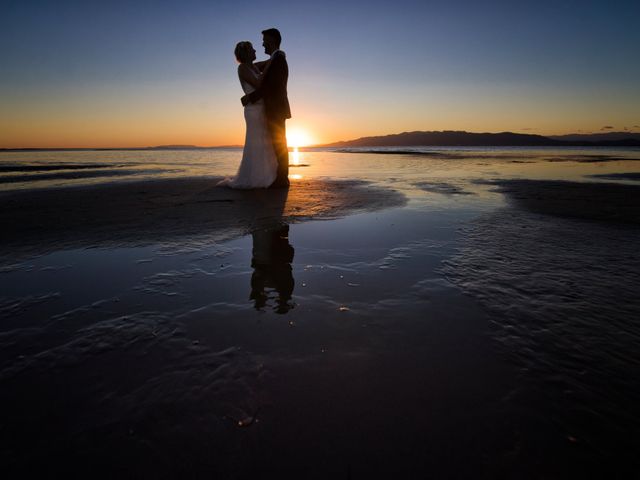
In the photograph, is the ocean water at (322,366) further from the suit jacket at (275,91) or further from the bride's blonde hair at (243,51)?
the bride's blonde hair at (243,51)

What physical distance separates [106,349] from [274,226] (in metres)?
3.22

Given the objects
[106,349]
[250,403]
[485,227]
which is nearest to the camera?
[250,403]

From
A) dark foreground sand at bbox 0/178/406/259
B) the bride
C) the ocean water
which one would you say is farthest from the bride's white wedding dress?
the ocean water

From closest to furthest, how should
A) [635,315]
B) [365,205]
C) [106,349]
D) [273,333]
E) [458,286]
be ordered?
[106,349] < [273,333] < [635,315] < [458,286] < [365,205]

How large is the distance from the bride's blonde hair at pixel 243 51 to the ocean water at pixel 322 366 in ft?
23.2

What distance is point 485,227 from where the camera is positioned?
4910 mm

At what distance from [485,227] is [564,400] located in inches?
150

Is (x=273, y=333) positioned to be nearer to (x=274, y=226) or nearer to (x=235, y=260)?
(x=235, y=260)

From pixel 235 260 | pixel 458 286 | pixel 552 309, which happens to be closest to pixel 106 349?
pixel 235 260

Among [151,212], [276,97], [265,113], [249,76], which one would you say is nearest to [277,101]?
[276,97]

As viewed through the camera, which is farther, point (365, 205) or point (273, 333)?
point (365, 205)

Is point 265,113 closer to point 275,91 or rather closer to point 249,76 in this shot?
point 275,91

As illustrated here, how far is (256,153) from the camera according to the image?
8914 mm

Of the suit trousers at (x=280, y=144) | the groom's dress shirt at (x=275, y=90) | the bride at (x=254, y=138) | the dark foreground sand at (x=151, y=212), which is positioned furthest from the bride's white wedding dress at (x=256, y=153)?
the dark foreground sand at (x=151, y=212)
